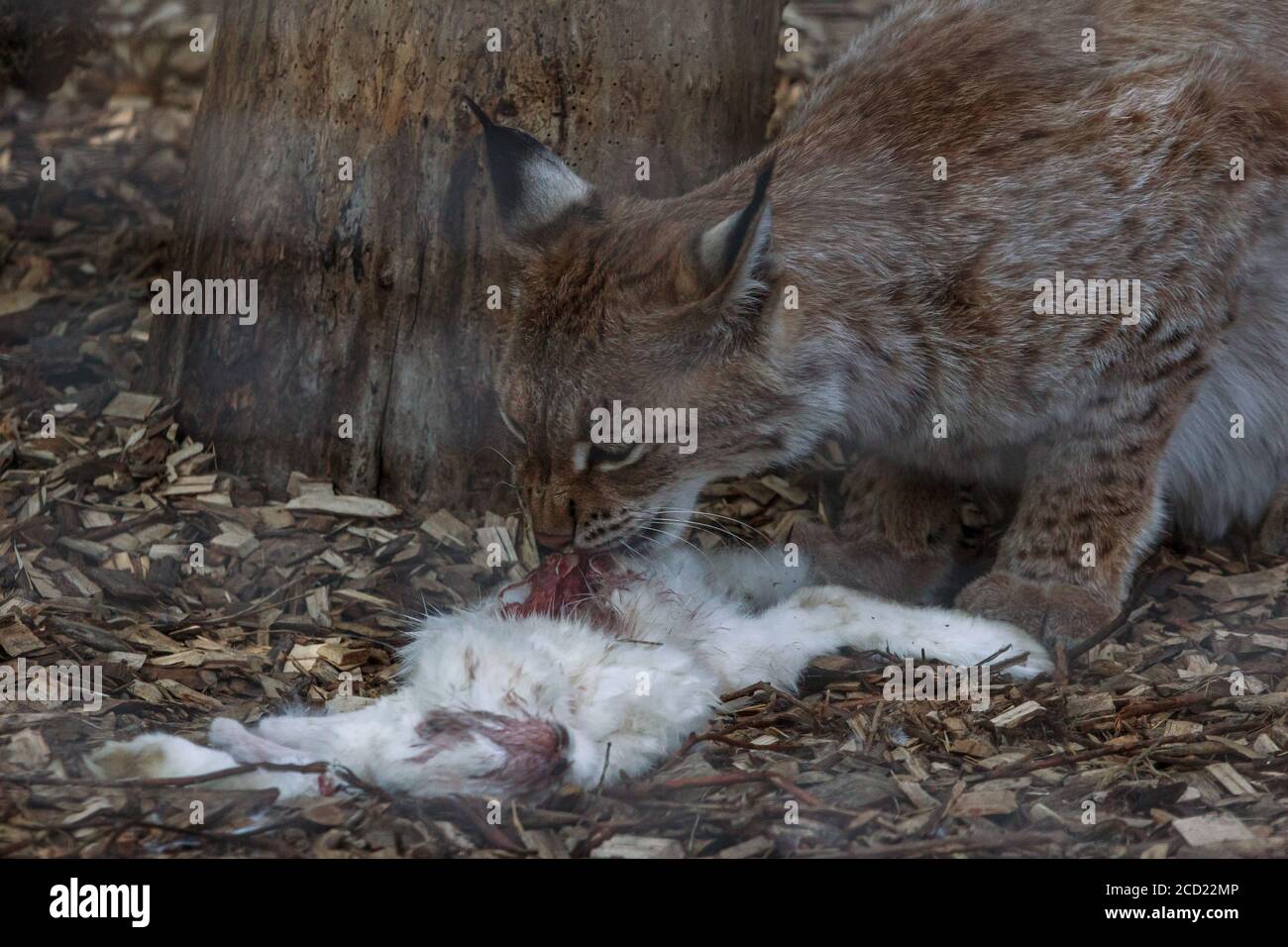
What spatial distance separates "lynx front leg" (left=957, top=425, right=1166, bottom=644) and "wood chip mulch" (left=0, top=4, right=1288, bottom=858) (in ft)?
0.44

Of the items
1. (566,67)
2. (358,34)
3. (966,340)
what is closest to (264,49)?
(358,34)

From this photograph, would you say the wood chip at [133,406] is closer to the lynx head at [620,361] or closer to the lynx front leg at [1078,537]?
the lynx head at [620,361]

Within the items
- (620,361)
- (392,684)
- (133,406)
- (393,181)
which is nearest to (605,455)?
(620,361)

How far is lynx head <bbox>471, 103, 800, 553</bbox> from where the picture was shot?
11.3 ft

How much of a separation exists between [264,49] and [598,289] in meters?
1.39

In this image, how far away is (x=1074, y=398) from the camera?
3.72 m

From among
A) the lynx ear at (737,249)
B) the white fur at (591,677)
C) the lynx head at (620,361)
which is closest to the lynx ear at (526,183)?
the lynx head at (620,361)

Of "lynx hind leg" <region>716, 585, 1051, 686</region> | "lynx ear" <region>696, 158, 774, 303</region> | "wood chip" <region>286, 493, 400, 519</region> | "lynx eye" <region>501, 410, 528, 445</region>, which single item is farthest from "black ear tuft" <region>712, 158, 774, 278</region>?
"wood chip" <region>286, 493, 400, 519</region>

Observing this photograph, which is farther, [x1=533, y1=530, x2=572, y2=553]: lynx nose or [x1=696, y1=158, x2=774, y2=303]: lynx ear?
[x1=533, y1=530, x2=572, y2=553]: lynx nose

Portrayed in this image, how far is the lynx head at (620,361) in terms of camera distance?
343cm

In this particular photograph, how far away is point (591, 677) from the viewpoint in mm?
3006

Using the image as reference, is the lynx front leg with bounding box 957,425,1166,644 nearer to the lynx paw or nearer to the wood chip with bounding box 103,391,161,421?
the lynx paw

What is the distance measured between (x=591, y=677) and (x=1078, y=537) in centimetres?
157
